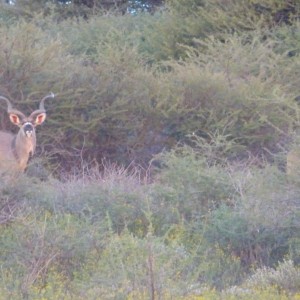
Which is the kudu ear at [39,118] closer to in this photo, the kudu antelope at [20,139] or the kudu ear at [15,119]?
the kudu antelope at [20,139]

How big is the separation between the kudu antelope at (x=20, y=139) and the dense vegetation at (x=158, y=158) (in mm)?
301

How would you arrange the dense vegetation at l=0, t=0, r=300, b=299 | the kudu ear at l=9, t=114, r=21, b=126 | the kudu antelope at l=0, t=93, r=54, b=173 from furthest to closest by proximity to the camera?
the kudu ear at l=9, t=114, r=21, b=126 → the kudu antelope at l=0, t=93, r=54, b=173 → the dense vegetation at l=0, t=0, r=300, b=299

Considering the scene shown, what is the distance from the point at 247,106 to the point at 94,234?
28.0ft

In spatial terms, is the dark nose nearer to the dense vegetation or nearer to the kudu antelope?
the kudu antelope

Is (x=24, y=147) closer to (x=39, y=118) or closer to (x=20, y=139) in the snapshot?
(x=20, y=139)

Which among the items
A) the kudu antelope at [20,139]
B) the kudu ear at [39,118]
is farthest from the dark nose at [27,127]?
the kudu ear at [39,118]

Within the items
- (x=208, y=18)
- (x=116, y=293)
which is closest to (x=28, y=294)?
(x=116, y=293)

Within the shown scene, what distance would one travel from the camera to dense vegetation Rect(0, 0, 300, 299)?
937 cm

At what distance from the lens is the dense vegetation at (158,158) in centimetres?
937

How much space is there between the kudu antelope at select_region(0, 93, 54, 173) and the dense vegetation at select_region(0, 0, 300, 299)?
301 mm

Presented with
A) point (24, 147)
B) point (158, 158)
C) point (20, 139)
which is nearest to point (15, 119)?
point (20, 139)

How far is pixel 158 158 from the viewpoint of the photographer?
15086 mm

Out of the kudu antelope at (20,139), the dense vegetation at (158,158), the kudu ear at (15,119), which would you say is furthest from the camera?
the kudu ear at (15,119)

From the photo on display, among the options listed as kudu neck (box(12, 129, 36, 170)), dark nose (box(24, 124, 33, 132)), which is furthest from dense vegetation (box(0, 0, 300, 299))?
dark nose (box(24, 124, 33, 132))
